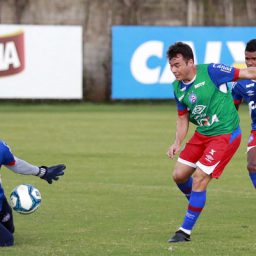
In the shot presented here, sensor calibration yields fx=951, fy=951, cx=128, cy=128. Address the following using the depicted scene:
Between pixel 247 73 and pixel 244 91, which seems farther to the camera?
pixel 244 91

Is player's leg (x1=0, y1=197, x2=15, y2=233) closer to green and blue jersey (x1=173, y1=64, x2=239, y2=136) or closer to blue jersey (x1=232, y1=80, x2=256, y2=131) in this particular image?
green and blue jersey (x1=173, y1=64, x2=239, y2=136)

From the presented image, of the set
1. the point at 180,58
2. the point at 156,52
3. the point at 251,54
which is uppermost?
the point at 180,58

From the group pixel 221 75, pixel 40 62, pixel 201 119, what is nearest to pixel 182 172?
pixel 201 119

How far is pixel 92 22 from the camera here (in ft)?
95.1

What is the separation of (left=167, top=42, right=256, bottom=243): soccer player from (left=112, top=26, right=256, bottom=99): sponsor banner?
17087mm

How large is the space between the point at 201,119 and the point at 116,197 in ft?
9.19

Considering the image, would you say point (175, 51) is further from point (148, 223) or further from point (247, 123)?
point (247, 123)

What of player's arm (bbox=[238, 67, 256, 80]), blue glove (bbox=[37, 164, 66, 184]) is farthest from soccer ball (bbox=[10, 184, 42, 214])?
player's arm (bbox=[238, 67, 256, 80])

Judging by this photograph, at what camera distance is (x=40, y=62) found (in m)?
26.2

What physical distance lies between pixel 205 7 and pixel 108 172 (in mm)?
15970

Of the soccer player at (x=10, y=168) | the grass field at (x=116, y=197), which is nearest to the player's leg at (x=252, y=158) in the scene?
the grass field at (x=116, y=197)

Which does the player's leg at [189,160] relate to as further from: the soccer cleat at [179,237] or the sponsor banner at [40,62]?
the sponsor banner at [40,62]

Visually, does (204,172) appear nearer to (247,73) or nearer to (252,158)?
(247,73)

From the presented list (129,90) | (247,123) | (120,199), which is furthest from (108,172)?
(129,90)
